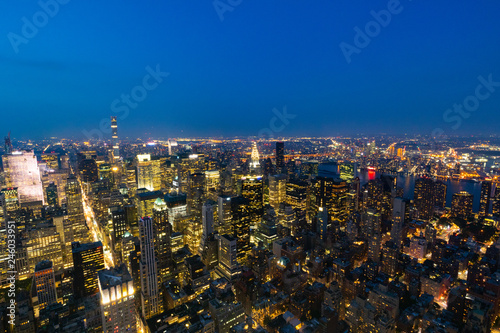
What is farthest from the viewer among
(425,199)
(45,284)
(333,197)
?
(333,197)

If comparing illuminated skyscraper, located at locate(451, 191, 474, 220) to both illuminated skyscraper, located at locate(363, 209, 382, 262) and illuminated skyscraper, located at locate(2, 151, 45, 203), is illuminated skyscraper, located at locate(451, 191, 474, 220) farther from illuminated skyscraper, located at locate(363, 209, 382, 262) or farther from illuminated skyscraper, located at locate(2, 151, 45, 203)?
illuminated skyscraper, located at locate(2, 151, 45, 203)

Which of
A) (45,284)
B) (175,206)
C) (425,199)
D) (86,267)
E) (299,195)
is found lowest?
(45,284)

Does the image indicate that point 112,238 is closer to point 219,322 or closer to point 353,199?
point 219,322

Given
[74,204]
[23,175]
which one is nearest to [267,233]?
[74,204]

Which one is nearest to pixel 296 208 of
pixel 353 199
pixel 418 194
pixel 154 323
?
pixel 353 199

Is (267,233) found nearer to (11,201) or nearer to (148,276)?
(148,276)

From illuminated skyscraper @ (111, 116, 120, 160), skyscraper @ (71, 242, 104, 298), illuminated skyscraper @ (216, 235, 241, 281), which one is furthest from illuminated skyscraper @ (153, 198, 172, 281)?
illuminated skyscraper @ (111, 116, 120, 160)

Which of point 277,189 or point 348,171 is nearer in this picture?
point 277,189
